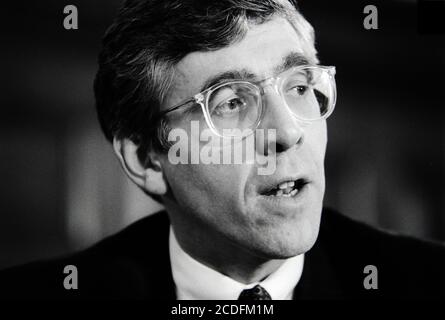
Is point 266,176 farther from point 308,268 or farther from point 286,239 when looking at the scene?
point 308,268

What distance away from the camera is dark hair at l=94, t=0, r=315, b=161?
3.84ft

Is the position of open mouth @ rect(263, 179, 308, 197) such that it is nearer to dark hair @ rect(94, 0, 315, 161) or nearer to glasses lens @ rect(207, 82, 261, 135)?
glasses lens @ rect(207, 82, 261, 135)

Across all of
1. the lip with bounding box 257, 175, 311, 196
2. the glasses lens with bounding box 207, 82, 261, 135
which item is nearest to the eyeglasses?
the glasses lens with bounding box 207, 82, 261, 135

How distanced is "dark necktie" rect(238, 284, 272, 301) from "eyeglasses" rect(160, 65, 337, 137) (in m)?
0.39

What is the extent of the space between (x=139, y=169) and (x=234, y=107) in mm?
320

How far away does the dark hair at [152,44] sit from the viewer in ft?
3.84

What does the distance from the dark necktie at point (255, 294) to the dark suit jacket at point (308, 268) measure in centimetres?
11

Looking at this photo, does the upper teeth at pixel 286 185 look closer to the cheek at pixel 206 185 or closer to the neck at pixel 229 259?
the cheek at pixel 206 185

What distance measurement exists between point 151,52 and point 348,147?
23.1 inches

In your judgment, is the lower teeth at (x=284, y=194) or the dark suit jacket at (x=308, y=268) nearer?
the lower teeth at (x=284, y=194)

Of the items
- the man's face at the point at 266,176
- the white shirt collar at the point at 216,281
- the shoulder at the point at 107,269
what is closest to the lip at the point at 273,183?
the man's face at the point at 266,176

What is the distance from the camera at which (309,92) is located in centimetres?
122

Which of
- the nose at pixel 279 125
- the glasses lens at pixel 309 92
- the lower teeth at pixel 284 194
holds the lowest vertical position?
the lower teeth at pixel 284 194

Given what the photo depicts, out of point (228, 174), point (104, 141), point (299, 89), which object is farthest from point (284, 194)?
point (104, 141)
